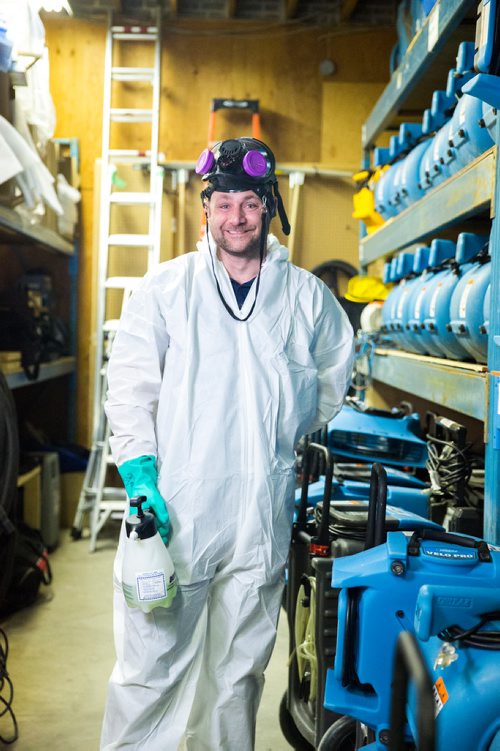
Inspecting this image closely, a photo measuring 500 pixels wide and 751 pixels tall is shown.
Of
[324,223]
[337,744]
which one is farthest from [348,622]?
[324,223]

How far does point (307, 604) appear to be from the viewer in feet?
6.95

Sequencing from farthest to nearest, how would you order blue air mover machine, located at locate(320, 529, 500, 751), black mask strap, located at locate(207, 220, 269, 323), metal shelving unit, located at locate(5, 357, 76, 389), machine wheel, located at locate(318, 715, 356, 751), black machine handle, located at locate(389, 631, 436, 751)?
metal shelving unit, located at locate(5, 357, 76, 389) < black mask strap, located at locate(207, 220, 269, 323) < machine wheel, located at locate(318, 715, 356, 751) < blue air mover machine, located at locate(320, 529, 500, 751) < black machine handle, located at locate(389, 631, 436, 751)

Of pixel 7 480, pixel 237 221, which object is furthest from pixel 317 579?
pixel 7 480

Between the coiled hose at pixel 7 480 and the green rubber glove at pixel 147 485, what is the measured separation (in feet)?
3.98

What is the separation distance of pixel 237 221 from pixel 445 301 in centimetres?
108

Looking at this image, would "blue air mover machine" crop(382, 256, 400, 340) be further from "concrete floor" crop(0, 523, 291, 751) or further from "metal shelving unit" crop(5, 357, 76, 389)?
"metal shelving unit" crop(5, 357, 76, 389)

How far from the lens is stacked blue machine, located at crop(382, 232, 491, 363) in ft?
7.84

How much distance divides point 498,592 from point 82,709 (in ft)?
5.52

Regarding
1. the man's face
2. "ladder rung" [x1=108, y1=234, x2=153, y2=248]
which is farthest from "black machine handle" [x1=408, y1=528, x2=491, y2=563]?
"ladder rung" [x1=108, y1=234, x2=153, y2=248]

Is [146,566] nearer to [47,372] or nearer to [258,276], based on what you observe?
[258,276]

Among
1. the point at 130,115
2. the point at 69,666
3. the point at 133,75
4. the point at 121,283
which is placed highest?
the point at 133,75

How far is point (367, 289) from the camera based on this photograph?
4.69 metres

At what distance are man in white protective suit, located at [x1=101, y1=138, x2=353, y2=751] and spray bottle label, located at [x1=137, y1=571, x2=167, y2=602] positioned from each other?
12 centimetres

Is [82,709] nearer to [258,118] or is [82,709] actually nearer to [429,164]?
[429,164]
